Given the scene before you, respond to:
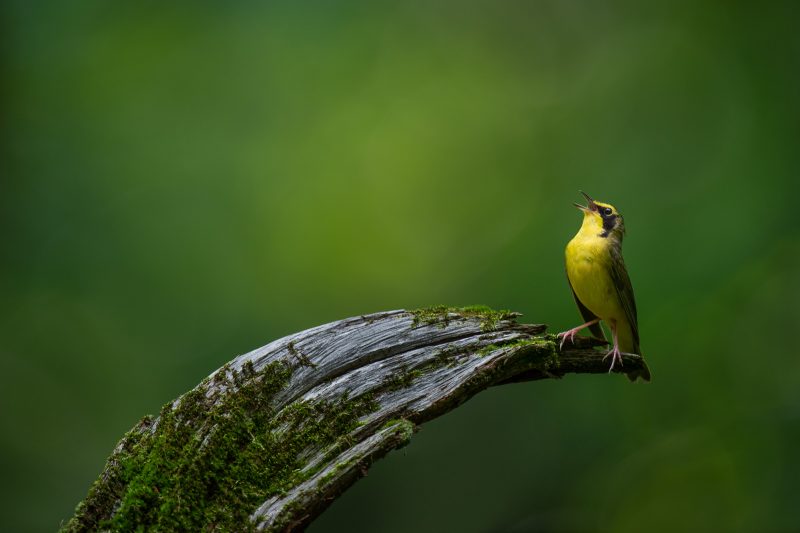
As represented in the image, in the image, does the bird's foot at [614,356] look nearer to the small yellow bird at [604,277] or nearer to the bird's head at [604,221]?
the small yellow bird at [604,277]

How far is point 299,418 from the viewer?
346cm

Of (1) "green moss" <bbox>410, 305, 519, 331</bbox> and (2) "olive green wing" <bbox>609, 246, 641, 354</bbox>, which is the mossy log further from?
(2) "olive green wing" <bbox>609, 246, 641, 354</bbox>

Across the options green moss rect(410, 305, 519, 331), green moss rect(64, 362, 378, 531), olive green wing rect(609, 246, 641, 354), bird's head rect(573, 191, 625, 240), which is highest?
bird's head rect(573, 191, 625, 240)

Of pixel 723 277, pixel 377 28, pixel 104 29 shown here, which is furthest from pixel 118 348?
pixel 723 277

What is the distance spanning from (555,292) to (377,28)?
11.5ft

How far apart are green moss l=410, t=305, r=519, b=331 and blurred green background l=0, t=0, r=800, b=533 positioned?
299 cm

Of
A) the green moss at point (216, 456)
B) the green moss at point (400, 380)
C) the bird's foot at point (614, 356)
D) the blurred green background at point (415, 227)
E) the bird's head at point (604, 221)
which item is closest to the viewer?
the green moss at point (216, 456)

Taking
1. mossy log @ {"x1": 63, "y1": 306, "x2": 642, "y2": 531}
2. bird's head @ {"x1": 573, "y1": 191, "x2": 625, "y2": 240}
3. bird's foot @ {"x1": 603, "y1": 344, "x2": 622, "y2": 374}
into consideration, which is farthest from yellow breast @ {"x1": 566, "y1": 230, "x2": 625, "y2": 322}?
mossy log @ {"x1": 63, "y1": 306, "x2": 642, "y2": 531}

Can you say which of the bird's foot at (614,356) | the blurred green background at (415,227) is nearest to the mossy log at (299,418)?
the bird's foot at (614,356)

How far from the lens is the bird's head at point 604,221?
509 centimetres

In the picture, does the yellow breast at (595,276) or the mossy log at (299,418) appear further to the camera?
the yellow breast at (595,276)

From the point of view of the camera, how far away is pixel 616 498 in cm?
703

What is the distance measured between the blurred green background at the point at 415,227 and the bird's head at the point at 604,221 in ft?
5.31

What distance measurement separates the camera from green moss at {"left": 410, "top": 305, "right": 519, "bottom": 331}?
3.80 meters
